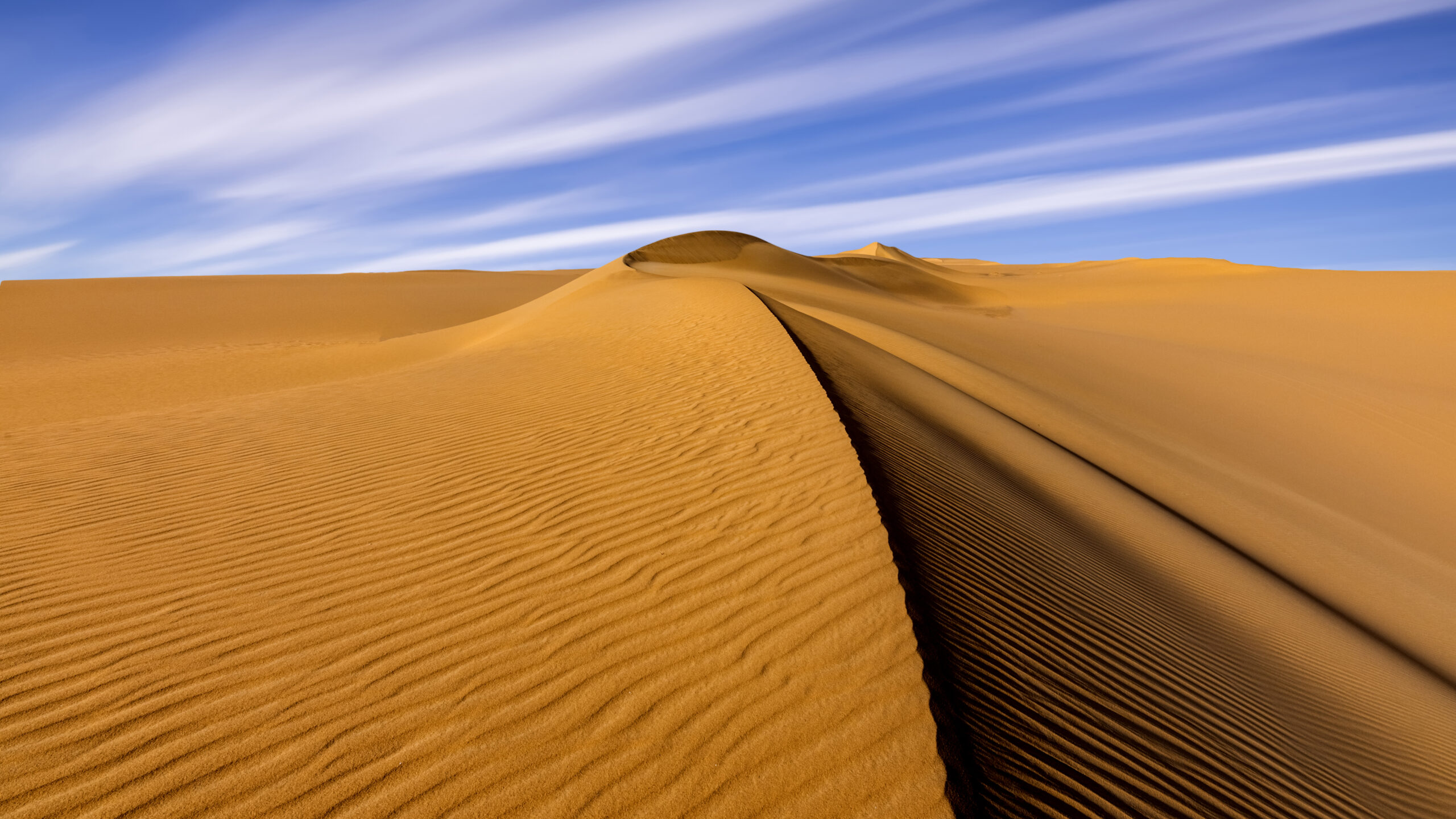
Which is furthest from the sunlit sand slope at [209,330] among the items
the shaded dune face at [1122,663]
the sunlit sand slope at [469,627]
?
the shaded dune face at [1122,663]

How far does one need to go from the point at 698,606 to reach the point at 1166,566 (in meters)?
4.62

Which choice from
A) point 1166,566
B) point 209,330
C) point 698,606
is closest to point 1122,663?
point 698,606

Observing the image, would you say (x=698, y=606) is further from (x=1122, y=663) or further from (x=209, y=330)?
(x=209, y=330)

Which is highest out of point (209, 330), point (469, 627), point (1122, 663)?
point (209, 330)

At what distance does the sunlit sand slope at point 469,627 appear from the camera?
304cm

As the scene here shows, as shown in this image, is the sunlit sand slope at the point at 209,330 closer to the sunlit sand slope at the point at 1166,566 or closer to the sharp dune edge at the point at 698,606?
the sharp dune edge at the point at 698,606

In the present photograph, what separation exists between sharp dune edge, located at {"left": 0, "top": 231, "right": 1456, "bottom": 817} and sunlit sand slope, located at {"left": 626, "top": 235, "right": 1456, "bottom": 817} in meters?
0.03

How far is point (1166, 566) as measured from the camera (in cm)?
691

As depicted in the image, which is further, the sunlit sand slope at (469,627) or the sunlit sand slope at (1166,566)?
the sunlit sand slope at (1166,566)

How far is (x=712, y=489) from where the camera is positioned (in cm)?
577

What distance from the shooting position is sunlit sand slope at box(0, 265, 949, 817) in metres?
3.04

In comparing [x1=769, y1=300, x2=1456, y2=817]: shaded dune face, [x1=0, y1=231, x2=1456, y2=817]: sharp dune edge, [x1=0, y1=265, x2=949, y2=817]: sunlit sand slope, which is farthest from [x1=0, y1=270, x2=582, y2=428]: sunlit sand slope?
[x1=769, y1=300, x2=1456, y2=817]: shaded dune face

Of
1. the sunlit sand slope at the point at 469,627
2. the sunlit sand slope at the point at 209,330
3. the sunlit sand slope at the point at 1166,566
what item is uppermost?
the sunlit sand slope at the point at 209,330

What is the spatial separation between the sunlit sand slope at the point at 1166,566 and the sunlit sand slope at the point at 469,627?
18.6 inches
